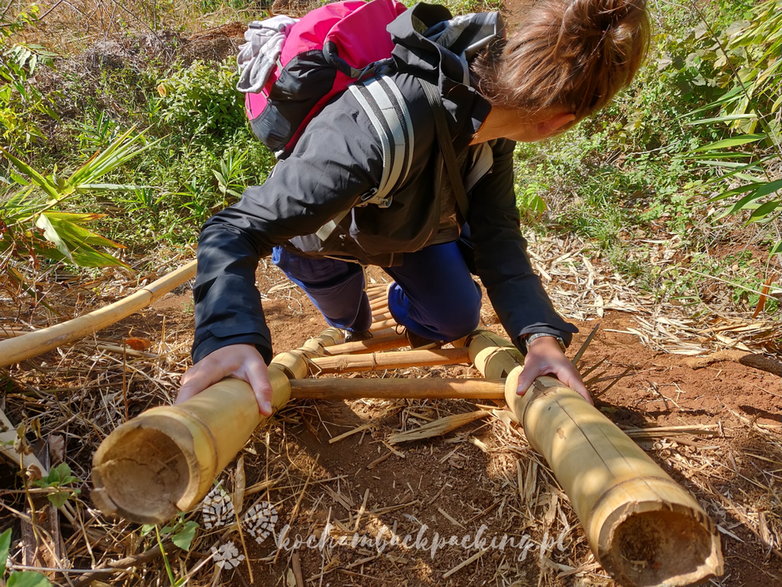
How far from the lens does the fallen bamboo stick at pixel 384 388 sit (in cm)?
153

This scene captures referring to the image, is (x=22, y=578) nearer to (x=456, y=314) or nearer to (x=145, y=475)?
(x=145, y=475)

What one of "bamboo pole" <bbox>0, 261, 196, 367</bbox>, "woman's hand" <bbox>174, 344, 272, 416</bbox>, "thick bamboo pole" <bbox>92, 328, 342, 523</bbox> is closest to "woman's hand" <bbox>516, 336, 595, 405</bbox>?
"woman's hand" <bbox>174, 344, 272, 416</bbox>

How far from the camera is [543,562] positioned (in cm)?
143

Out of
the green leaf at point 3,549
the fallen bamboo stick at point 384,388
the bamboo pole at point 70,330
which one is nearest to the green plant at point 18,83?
the bamboo pole at point 70,330

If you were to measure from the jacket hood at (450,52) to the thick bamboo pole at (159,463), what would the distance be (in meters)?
0.87

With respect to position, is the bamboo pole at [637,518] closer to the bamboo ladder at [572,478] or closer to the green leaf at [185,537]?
the bamboo ladder at [572,478]

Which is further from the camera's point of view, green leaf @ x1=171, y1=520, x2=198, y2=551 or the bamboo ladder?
green leaf @ x1=171, y1=520, x2=198, y2=551

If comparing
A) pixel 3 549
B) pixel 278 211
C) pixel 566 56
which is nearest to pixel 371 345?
pixel 278 211

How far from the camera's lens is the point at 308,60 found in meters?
1.27

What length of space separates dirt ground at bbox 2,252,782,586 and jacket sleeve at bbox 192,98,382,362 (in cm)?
68

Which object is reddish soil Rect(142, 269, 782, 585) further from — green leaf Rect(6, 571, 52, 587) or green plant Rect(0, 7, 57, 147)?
green plant Rect(0, 7, 57, 147)

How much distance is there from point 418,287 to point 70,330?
1.22m

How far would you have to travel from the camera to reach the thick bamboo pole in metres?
0.76

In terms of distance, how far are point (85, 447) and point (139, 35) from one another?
5751 mm
